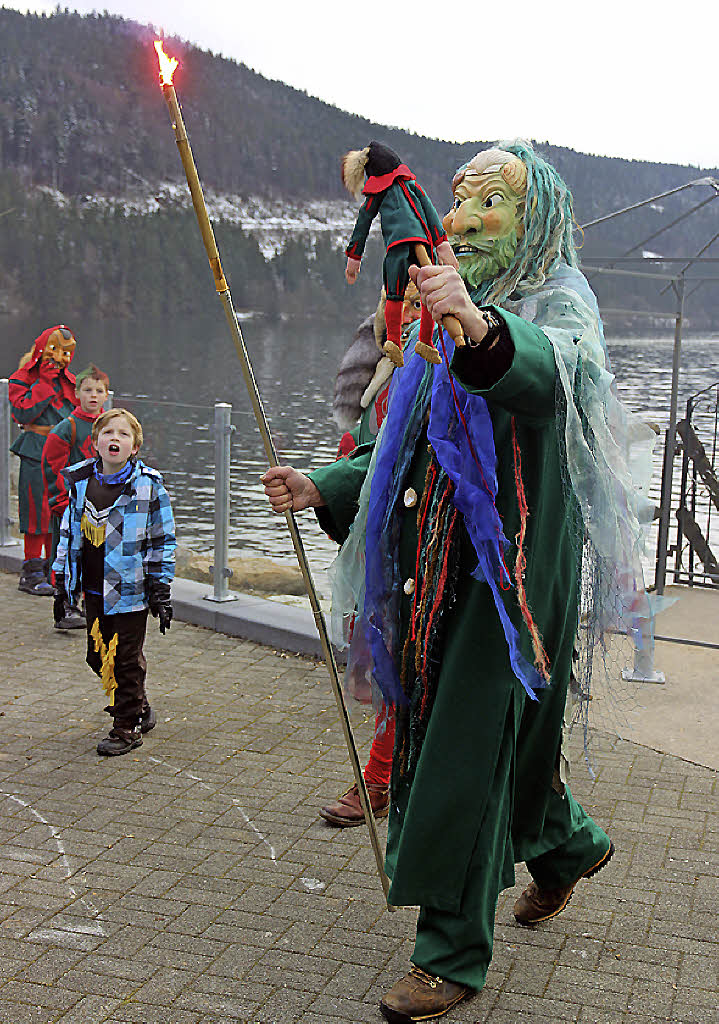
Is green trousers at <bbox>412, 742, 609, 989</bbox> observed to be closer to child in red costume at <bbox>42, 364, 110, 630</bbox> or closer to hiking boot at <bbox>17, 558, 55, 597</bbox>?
child in red costume at <bbox>42, 364, 110, 630</bbox>

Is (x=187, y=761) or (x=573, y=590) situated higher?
(x=573, y=590)

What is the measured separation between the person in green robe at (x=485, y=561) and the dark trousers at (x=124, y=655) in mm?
1954

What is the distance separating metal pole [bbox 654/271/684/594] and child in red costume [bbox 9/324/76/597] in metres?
3.67

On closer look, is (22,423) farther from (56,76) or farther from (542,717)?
(56,76)

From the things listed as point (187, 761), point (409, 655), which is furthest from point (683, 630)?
point (409, 655)

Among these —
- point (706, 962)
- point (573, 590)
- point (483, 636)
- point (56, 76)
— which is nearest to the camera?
point (483, 636)

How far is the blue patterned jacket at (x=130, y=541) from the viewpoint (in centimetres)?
467

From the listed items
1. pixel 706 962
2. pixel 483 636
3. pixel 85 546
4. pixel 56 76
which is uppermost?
pixel 56 76

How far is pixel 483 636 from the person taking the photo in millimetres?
2738

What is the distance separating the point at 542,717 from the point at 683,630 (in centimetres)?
472

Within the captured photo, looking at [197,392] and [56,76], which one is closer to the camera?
[197,392]

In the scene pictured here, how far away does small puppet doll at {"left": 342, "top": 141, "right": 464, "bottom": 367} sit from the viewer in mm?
2500

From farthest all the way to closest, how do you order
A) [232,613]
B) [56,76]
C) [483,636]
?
[56,76] → [232,613] → [483,636]

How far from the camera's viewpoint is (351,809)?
3.98 meters
